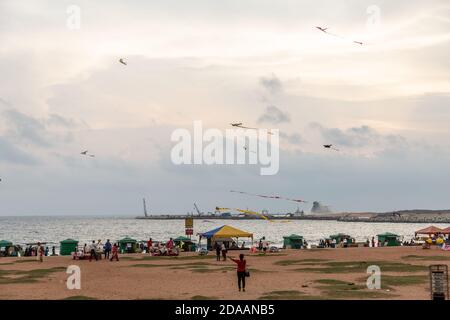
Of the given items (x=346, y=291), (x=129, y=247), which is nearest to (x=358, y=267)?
(x=346, y=291)

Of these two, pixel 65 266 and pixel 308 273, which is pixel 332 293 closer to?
pixel 308 273

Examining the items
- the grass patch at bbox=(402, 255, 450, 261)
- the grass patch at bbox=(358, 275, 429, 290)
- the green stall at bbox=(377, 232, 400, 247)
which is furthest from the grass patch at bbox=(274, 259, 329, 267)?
the green stall at bbox=(377, 232, 400, 247)

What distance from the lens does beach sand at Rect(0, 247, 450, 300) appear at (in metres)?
20.7

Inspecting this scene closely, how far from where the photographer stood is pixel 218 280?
25.3 meters

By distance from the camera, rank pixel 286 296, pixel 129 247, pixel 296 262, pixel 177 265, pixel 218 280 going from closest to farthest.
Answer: pixel 286 296
pixel 218 280
pixel 177 265
pixel 296 262
pixel 129 247

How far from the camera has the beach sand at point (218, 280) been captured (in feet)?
68.0

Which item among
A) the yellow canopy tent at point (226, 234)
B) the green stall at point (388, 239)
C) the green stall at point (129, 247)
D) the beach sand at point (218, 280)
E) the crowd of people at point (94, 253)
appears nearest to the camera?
the beach sand at point (218, 280)

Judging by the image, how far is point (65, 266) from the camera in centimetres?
3338

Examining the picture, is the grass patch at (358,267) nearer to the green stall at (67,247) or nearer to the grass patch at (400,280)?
the grass patch at (400,280)

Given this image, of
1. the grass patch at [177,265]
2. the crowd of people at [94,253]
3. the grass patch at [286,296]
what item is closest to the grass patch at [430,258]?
the grass patch at [177,265]

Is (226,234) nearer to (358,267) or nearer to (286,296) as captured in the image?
(358,267)

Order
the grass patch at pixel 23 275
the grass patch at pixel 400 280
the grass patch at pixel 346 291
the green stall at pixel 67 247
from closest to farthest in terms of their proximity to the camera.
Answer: the grass patch at pixel 346 291 < the grass patch at pixel 400 280 < the grass patch at pixel 23 275 < the green stall at pixel 67 247

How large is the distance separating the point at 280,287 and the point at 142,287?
581cm
